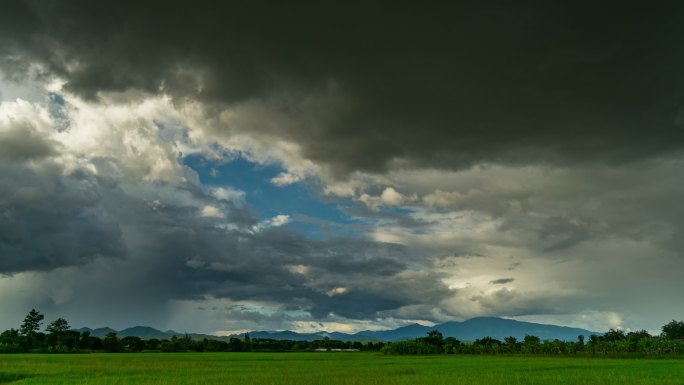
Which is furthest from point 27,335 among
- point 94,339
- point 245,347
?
point 245,347

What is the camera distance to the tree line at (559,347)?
104 meters

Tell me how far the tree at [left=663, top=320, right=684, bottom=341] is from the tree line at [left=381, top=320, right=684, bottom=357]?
19.7 m

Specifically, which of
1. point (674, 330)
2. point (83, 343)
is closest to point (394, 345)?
point (83, 343)

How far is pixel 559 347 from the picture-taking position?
11662 centimetres

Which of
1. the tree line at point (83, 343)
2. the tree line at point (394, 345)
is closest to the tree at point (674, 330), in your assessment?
the tree line at point (394, 345)

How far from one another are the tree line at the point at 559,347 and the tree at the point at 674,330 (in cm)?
1971

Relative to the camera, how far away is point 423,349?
13550 cm

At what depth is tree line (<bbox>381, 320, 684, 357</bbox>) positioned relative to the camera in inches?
4109

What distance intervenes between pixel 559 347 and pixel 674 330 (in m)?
97.2

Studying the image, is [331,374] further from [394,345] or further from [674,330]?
[674,330]

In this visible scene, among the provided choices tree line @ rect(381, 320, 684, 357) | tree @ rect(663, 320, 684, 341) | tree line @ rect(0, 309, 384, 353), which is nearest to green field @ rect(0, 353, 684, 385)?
tree line @ rect(381, 320, 684, 357)

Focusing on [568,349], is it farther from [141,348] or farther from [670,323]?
[141,348]

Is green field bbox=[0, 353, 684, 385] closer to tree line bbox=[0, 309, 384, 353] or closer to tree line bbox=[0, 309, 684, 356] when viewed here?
tree line bbox=[0, 309, 684, 356]

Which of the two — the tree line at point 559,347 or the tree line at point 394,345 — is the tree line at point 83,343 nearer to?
the tree line at point 394,345
